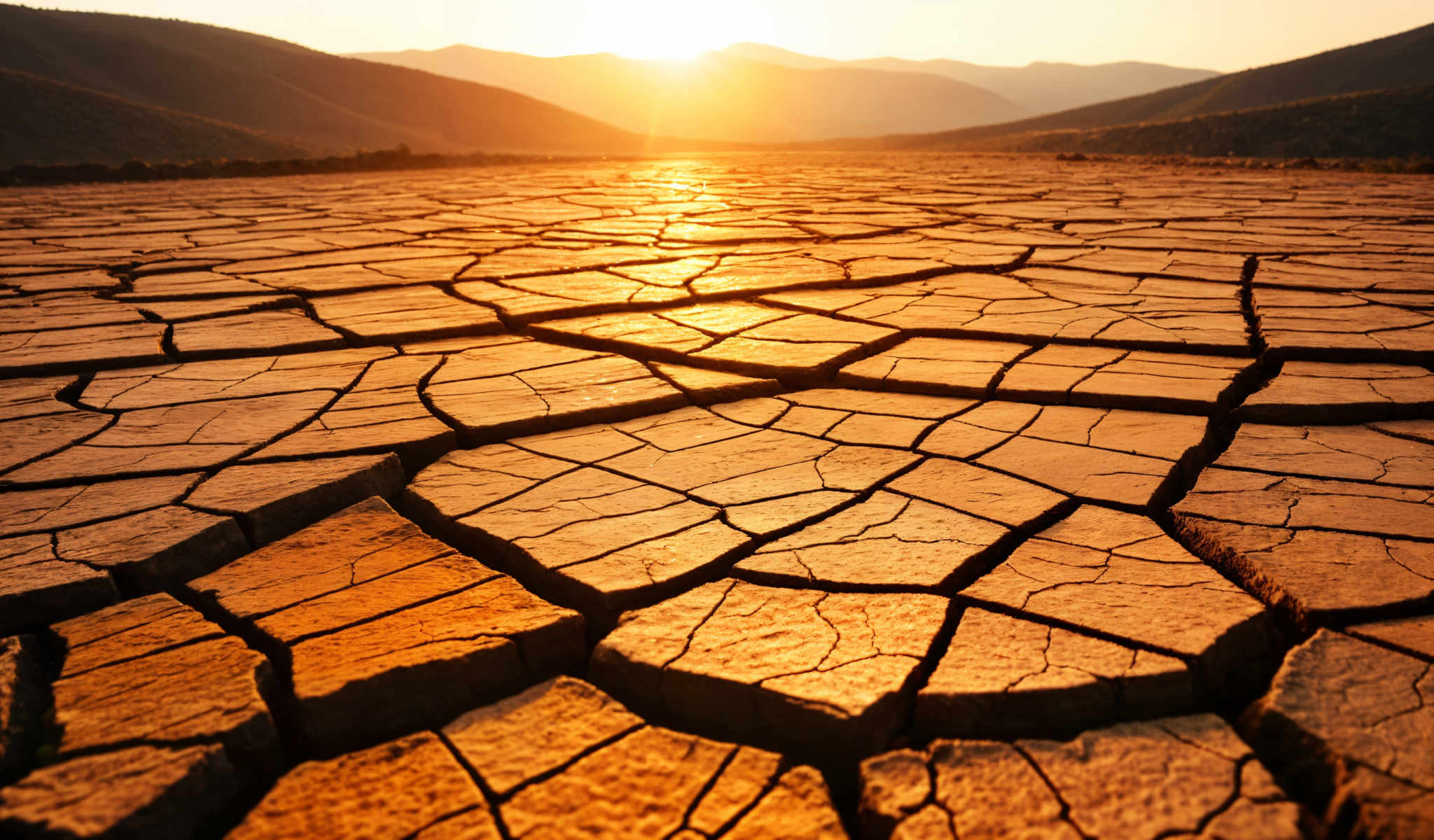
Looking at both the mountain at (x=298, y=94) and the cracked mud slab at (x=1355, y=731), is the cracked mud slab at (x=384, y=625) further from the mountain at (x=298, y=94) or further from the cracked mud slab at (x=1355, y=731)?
the mountain at (x=298, y=94)

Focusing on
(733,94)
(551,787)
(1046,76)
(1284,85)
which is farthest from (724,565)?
(1046,76)

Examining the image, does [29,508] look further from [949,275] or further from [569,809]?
[949,275]

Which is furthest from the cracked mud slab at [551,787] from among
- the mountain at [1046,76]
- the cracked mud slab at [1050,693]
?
A: the mountain at [1046,76]

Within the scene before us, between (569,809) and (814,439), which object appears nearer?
(569,809)

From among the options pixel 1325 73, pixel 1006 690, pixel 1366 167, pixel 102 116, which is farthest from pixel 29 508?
pixel 1325 73

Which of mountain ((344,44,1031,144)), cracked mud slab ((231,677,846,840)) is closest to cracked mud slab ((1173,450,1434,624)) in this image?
cracked mud slab ((231,677,846,840))

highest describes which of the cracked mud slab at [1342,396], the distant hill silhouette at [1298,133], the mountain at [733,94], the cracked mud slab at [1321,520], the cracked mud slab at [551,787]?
the mountain at [733,94]
